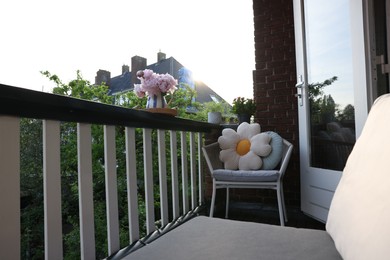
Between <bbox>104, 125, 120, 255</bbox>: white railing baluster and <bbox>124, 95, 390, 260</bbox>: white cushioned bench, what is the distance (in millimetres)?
697

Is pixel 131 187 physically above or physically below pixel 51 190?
below

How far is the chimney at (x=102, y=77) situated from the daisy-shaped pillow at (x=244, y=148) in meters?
2.66

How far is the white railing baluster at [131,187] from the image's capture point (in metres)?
1.71

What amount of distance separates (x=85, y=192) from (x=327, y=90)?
2.09 meters

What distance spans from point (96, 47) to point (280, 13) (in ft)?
8.65

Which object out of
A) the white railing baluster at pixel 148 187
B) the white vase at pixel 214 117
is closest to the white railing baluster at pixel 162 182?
the white railing baluster at pixel 148 187

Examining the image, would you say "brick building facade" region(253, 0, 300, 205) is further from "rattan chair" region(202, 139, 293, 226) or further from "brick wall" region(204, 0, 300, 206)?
"rattan chair" region(202, 139, 293, 226)

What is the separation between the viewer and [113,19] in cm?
416

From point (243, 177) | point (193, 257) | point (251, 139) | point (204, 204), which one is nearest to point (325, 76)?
point (251, 139)

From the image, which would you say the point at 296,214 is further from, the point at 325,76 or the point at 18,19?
the point at 18,19

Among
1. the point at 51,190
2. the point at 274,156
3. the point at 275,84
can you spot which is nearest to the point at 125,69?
the point at 275,84

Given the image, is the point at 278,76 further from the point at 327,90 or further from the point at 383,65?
the point at 383,65

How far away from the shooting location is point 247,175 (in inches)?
95.2

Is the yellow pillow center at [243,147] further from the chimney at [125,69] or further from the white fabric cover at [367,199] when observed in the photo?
the chimney at [125,69]
